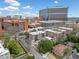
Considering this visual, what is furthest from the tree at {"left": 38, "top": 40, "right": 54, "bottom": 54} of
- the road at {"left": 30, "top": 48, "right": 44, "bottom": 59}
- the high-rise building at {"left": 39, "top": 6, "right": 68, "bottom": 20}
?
the high-rise building at {"left": 39, "top": 6, "right": 68, "bottom": 20}

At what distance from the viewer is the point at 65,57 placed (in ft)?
9.64

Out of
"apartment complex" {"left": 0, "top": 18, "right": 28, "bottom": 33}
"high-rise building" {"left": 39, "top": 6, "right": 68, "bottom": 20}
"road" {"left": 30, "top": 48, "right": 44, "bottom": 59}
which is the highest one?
"high-rise building" {"left": 39, "top": 6, "right": 68, "bottom": 20}

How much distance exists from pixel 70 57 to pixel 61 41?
1083 mm

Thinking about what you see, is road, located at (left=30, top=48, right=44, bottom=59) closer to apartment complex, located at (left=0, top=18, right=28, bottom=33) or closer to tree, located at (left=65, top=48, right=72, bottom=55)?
tree, located at (left=65, top=48, right=72, bottom=55)

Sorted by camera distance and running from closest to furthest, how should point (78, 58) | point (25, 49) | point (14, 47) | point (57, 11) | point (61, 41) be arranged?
point (78, 58), point (14, 47), point (25, 49), point (61, 41), point (57, 11)

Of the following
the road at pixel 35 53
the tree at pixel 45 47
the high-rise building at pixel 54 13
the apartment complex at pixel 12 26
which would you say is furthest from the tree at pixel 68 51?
the high-rise building at pixel 54 13

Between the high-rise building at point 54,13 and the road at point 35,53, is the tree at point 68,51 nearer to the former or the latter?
the road at point 35,53

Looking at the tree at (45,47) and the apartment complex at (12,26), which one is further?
the apartment complex at (12,26)

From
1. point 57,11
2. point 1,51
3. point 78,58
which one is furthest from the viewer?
point 57,11

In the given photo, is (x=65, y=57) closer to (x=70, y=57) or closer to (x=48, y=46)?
(x=70, y=57)

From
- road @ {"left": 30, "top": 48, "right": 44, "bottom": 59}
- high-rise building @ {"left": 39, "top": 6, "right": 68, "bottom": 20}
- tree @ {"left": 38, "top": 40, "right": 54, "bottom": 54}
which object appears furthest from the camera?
high-rise building @ {"left": 39, "top": 6, "right": 68, "bottom": 20}

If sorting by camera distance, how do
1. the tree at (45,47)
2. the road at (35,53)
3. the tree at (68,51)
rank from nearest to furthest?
the road at (35,53), the tree at (68,51), the tree at (45,47)

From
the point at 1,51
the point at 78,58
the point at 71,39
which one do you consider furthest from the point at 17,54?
the point at 71,39

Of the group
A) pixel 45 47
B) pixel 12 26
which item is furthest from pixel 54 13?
pixel 45 47
